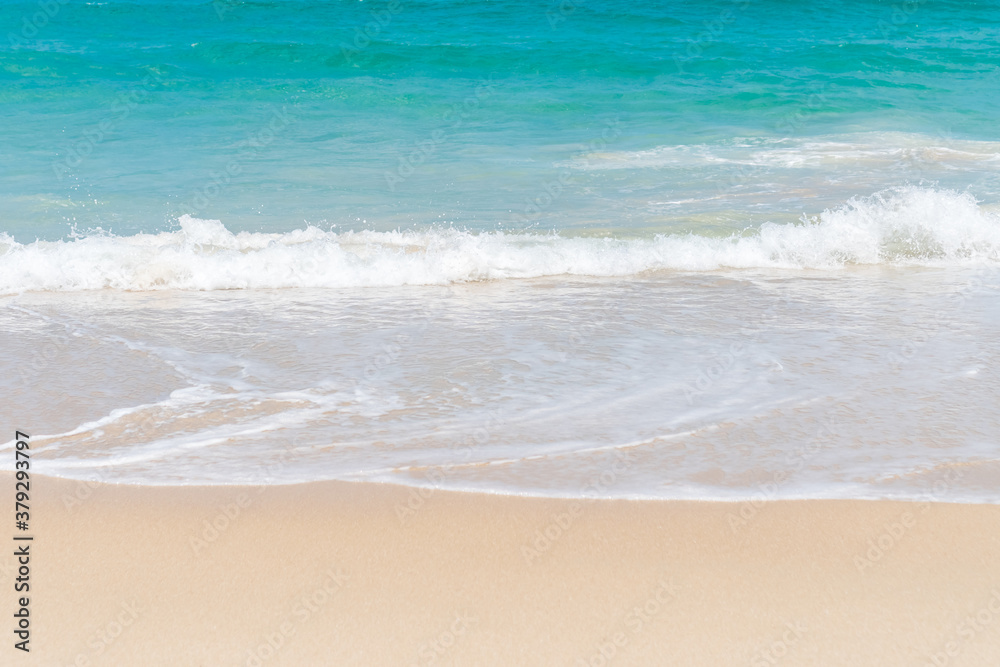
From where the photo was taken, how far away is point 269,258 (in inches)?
264

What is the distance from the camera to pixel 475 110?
1336cm

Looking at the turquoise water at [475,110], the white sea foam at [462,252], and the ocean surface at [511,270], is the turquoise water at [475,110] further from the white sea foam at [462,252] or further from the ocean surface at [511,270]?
the white sea foam at [462,252]

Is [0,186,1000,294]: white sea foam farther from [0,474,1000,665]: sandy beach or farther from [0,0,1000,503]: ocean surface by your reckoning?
[0,474,1000,665]: sandy beach

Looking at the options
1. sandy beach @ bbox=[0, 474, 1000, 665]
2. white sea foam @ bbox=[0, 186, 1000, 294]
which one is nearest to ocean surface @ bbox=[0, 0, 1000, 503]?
white sea foam @ bbox=[0, 186, 1000, 294]

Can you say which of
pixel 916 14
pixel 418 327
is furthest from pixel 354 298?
pixel 916 14

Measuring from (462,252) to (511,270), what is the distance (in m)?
0.41

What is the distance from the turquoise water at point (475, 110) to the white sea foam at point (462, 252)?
64cm

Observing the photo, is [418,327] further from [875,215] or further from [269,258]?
[875,215]

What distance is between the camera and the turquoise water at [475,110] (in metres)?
8.80

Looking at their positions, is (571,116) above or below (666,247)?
above

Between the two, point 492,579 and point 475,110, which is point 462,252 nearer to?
point 492,579

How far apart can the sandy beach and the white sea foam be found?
3.58 metres

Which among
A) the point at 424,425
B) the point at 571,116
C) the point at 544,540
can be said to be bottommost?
the point at 544,540

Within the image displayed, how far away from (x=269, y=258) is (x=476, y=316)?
2.07 metres
